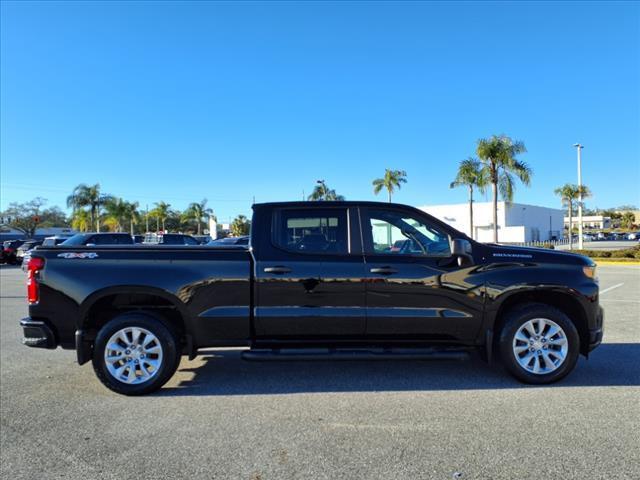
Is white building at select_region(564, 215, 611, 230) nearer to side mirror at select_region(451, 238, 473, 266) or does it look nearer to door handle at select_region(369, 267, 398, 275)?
side mirror at select_region(451, 238, 473, 266)

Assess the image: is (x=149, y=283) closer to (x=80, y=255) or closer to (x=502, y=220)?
(x=80, y=255)

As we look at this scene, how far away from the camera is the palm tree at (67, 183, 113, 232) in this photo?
57.7m

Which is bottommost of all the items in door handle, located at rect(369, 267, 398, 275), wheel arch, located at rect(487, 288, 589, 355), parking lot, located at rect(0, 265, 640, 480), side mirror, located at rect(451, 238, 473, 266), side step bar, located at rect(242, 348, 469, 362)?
parking lot, located at rect(0, 265, 640, 480)

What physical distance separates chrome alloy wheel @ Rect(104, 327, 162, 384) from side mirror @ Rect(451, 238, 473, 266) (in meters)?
3.15

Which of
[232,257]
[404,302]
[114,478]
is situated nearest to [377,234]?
[404,302]

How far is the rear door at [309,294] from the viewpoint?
4.79m

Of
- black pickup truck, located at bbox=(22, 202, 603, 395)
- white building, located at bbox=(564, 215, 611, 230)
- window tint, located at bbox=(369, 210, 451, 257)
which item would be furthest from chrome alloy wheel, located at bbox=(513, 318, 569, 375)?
white building, located at bbox=(564, 215, 611, 230)

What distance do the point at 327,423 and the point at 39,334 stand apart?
306cm

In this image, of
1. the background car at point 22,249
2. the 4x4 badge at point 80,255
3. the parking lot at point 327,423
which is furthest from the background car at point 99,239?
the 4x4 badge at point 80,255

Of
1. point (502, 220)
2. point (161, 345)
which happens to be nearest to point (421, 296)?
point (161, 345)

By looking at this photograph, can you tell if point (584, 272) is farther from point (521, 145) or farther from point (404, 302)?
point (521, 145)

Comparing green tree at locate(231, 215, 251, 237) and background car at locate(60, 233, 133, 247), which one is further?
green tree at locate(231, 215, 251, 237)

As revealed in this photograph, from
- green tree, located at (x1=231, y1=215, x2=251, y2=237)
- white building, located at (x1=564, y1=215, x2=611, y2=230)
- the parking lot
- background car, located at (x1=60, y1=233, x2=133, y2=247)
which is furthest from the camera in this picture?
white building, located at (x1=564, y1=215, x2=611, y2=230)

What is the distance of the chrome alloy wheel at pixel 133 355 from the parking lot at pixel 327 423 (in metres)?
0.24
